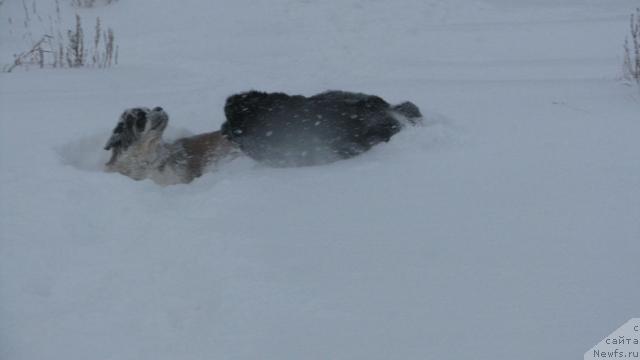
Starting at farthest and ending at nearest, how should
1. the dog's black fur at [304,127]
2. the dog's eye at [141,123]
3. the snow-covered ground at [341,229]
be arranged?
the dog's eye at [141,123] → the dog's black fur at [304,127] → the snow-covered ground at [341,229]

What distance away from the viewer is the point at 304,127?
4.00 m

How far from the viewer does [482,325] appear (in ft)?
7.98

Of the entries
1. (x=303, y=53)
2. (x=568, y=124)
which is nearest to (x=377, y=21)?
(x=303, y=53)

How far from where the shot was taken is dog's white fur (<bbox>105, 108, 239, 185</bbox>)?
157 inches

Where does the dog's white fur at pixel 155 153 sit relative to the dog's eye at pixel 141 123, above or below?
below

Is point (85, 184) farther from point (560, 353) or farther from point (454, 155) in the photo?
point (560, 353)

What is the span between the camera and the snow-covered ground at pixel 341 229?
2445 mm

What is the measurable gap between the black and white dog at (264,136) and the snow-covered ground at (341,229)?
0.44ft

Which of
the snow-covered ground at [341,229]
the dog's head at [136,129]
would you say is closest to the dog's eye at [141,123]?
the dog's head at [136,129]

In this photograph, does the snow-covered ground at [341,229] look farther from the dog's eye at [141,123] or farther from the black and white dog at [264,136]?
the dog's eye at [141,123]

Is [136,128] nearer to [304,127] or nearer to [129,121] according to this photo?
[129,121]

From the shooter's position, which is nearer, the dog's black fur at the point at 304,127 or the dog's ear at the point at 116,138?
the dog's black fur at the point at 304,127

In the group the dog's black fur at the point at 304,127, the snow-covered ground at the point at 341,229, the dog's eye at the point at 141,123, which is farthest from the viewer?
the dog's eye at the point at 141,123

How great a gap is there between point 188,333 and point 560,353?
47.5 inches
